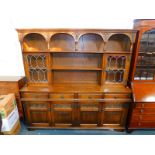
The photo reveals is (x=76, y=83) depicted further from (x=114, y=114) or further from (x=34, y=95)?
(x=114, y=114)

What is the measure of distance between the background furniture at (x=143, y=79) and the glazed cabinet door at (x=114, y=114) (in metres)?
0.12

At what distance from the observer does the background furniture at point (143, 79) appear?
1.94 m

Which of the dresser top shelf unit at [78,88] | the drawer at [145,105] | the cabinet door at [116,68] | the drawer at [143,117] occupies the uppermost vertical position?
the cabinet door at [116,68]

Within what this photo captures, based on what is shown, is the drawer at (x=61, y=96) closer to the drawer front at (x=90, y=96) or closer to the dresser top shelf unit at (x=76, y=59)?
the drawer front at (x=90, y=96)

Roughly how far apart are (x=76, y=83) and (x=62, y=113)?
607 mm

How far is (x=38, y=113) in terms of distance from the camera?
7.18 feet

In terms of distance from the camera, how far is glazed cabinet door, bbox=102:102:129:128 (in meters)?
2.12

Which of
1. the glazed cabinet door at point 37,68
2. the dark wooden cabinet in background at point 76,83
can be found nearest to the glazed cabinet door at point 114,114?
the dark wooden cabinet in background at point 76,83
